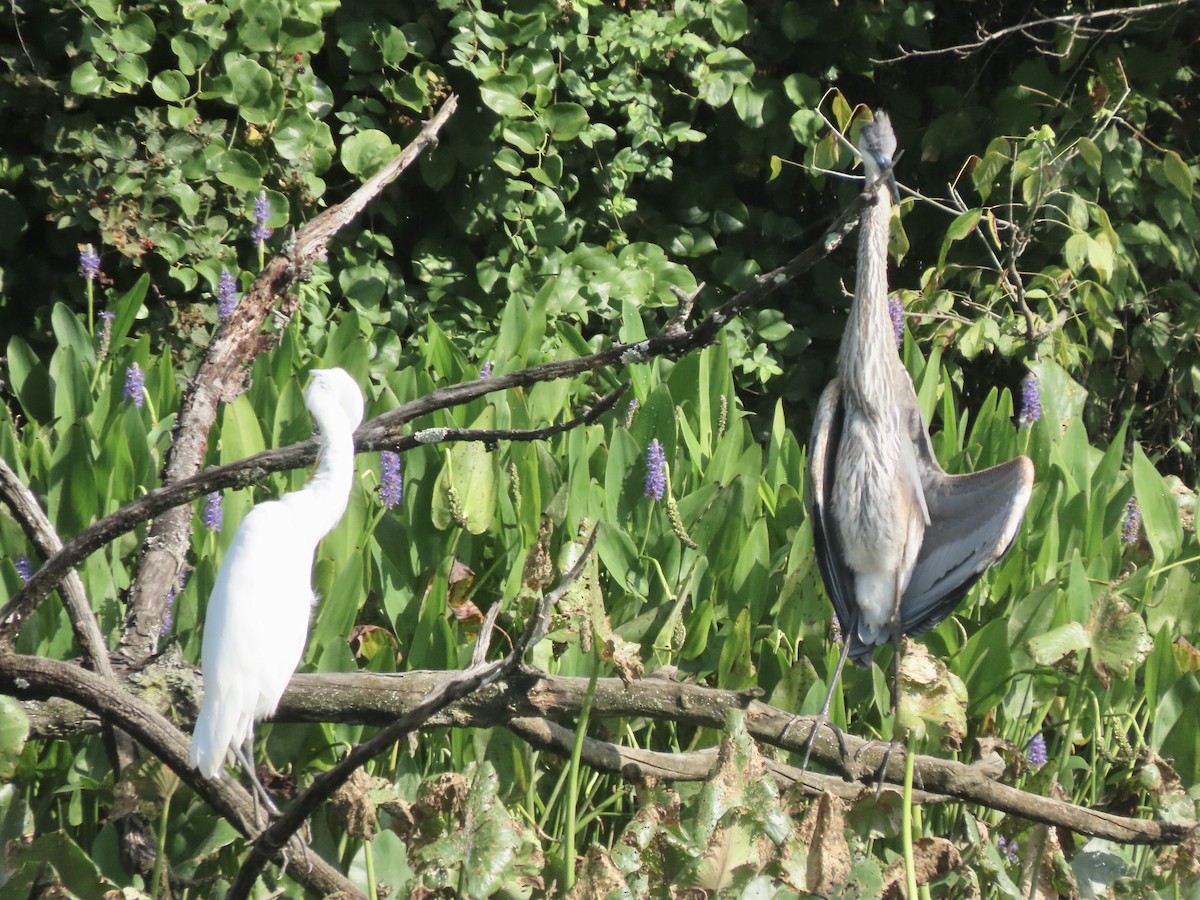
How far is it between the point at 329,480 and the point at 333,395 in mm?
106

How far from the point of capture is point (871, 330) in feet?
9.98

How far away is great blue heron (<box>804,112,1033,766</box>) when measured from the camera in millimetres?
2840

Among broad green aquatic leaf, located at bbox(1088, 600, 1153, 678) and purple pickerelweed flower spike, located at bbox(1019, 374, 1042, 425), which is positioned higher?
purple pickerelweed flower spike, located at bbox(1019, 374, 1042, 425)

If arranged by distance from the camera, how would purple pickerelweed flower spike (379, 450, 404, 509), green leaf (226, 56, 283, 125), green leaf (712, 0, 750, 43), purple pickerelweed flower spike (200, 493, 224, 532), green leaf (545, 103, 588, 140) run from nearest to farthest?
purple pickerelweed flower spike (200, 493, 224, 532) < purple pickerelweed flower spike (379, 450, 404, 509) < green leaf (226, 56, 283, 125) < green leaf (545, 103, 588, 140) < green leaf (712, 0, 750, 43)

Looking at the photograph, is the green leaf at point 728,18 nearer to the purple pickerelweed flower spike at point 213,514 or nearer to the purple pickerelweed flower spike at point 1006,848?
the purple pickerelweed flower spike at point 213,514

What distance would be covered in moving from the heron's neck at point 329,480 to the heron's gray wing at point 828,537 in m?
1.49

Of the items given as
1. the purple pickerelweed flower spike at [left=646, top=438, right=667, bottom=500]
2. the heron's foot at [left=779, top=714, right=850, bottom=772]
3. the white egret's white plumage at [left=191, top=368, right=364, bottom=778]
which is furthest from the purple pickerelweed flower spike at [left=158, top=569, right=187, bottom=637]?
the heron's foot at [left=779, top=714, right=850, bottom=772]

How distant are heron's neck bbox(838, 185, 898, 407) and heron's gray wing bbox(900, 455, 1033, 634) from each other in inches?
9.9

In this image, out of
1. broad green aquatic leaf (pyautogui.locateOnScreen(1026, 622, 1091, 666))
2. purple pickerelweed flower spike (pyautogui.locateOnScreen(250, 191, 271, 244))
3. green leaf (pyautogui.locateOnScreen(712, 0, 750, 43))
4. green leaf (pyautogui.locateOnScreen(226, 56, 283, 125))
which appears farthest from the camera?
green leaf (pyautogui.locateOnScreen(712, 0, 750, 43))

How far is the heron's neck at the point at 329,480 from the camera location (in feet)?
5.28

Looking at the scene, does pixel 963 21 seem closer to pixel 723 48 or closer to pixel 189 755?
pixel 723 48

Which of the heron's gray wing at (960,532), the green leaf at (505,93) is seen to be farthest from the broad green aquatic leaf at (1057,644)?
the green leaf at (505,93)

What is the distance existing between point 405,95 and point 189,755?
2993 mm

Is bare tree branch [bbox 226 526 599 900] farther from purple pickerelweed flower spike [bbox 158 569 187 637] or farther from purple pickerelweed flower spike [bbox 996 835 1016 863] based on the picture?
purple pickerelweed flower spike [bbox 996 835 1016 863]
